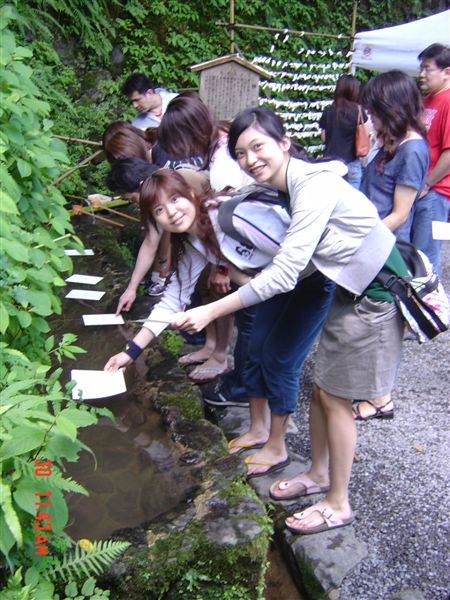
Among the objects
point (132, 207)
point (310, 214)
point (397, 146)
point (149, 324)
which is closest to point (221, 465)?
point (149, 324)

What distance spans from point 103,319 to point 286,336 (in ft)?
4.60

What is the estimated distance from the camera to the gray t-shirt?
273cm

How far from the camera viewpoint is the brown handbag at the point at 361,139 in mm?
5227

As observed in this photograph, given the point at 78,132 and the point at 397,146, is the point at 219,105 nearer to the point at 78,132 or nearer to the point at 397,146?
the point at 78,132

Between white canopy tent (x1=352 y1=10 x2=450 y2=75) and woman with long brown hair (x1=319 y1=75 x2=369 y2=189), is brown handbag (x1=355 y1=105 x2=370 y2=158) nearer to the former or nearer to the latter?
woman with long brown hair (x1=319 y1=75 x2=369 y2=189)

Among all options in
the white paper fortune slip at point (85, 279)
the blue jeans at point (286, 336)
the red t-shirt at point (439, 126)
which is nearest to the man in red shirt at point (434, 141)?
the red t-shirt at point (439, 126)

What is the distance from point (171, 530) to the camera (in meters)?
1.80

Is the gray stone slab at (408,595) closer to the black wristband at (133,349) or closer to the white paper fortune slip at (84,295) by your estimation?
the black wristband at (133,349)

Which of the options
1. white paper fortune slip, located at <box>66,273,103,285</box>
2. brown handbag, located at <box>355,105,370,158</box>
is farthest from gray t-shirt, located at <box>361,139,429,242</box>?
brown handbag, located at <box>355,105,370,158</box>

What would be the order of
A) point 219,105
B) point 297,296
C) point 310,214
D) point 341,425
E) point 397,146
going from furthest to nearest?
point 219,105, point 397,146, point 297,296, point 341,425, point 310,214

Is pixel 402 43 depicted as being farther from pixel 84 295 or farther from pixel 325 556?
pixel 325 556

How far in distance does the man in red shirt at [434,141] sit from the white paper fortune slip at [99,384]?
1991 millimetres

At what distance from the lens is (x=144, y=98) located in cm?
471

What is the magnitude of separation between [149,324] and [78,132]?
18.6 feet
